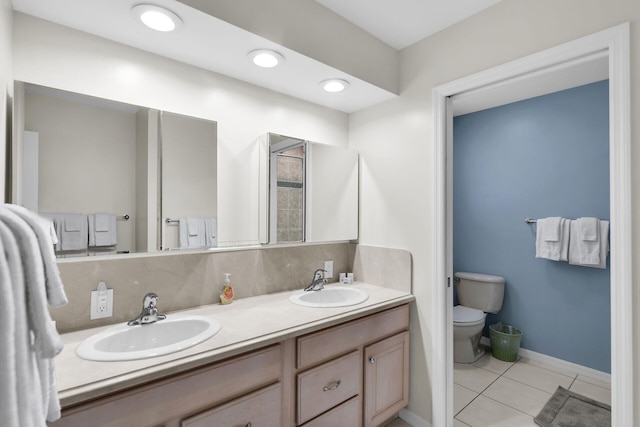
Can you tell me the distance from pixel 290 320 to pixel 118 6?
153 centimetres

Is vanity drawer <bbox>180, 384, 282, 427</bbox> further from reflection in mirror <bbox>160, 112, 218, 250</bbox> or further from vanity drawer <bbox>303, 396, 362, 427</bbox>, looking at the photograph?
reflection in mirror <bbox>160, 112, 218, 250</bbox>

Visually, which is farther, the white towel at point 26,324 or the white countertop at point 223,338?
the white countertop at point 223,338

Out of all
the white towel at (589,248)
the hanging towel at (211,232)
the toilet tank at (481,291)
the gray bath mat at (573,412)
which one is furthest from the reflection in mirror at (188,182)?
the white towel at (589,248)

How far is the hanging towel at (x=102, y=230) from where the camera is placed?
1389mm

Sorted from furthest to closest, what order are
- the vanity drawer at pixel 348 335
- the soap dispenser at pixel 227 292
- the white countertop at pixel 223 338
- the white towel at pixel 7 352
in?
the soap dispenser at pixel 227 292, the vanity drawer at pixel 348 335, the white countertop at pixel 223 338, the white towel at pixel 7 352

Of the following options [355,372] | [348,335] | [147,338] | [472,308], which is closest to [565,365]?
[472,308]

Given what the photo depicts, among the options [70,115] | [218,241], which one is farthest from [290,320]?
[70,115]

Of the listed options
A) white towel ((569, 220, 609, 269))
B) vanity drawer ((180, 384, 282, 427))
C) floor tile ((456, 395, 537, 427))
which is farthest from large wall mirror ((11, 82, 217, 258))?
white towel ((569, 220, 609, 269))

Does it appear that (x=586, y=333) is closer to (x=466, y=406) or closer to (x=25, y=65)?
(x=466, y=406)

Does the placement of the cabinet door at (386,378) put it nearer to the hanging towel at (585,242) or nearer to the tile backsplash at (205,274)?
the tile backsplash at (205,274)

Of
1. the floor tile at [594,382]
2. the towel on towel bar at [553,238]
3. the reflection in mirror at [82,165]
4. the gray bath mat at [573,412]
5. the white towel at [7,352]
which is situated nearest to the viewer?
the white towel at [7,352]

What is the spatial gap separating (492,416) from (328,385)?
53.2 inches

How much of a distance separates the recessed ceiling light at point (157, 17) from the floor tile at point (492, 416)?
2.79 meters

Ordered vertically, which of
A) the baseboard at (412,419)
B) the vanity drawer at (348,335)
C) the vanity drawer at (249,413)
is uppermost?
the vanity drawer at (348,335)
